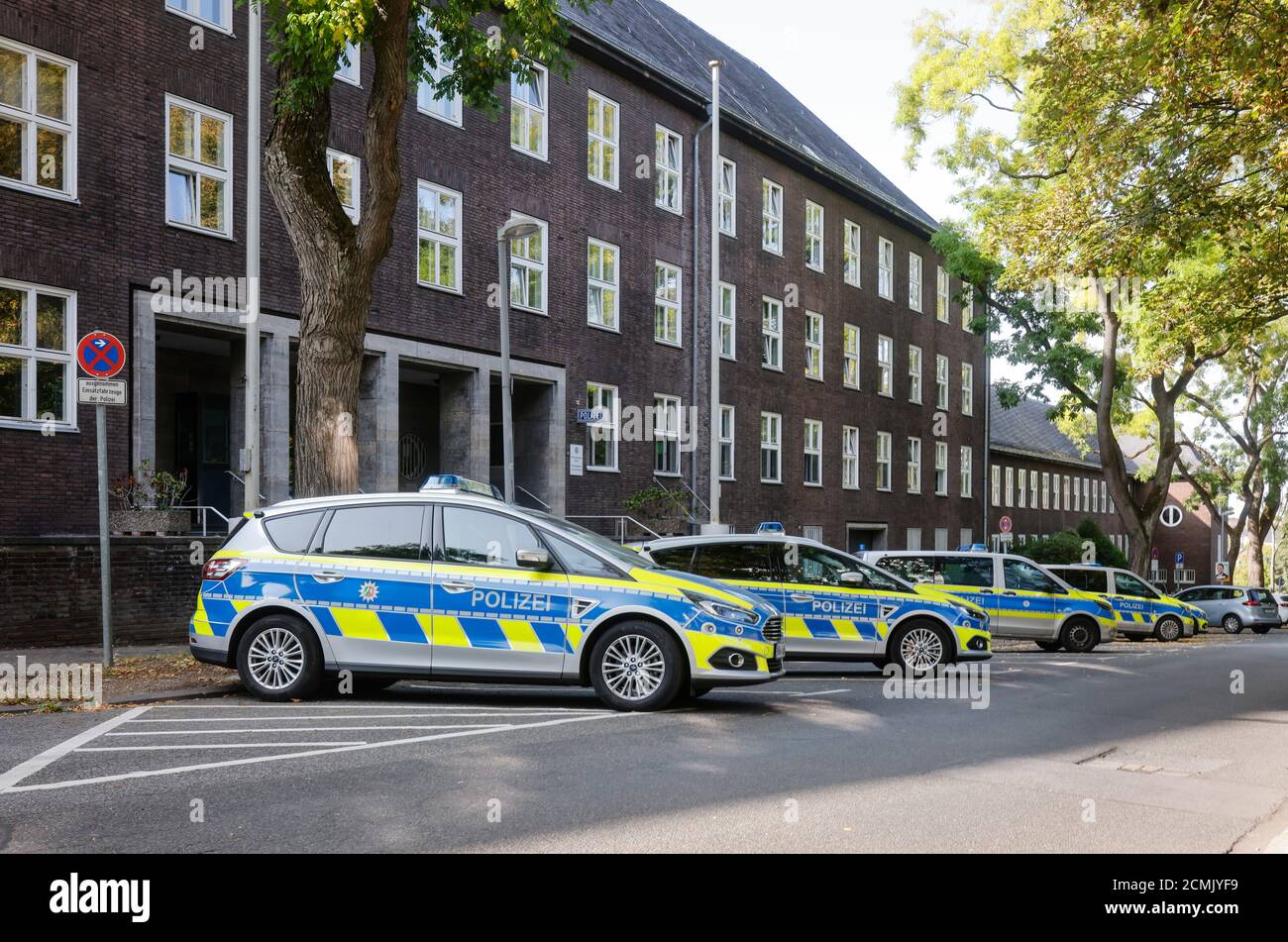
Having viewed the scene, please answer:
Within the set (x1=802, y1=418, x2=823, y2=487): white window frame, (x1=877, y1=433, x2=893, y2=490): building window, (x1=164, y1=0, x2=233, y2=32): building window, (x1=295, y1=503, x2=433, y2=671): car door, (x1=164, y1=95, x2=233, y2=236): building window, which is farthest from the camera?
(x1=877, y1=433, x2=893, y2=490): building window

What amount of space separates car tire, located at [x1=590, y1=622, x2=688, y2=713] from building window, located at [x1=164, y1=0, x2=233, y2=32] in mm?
12865

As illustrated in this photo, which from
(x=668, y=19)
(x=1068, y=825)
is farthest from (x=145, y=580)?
(x=668, y=19)

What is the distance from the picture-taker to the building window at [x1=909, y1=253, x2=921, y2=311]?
140 ft

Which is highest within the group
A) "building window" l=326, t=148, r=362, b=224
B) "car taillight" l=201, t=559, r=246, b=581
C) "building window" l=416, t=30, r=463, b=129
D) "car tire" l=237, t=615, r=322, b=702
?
"building window" l=416, t=30, r=463, b=129

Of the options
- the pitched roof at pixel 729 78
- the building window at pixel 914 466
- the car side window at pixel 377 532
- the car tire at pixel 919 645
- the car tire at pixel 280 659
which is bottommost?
the car tire at pixel 919 645

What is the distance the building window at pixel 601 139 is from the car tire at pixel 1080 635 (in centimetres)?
1315

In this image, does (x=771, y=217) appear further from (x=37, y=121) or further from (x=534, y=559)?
(x=534, y=559)

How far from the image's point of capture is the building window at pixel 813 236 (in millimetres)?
35500

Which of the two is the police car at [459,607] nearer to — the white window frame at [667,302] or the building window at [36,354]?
Answer: the building window at [36,354]

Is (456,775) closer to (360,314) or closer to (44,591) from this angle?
(360,314)

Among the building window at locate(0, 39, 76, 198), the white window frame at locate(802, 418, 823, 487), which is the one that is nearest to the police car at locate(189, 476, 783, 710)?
the building window at locate(0, 39, 76, 198)

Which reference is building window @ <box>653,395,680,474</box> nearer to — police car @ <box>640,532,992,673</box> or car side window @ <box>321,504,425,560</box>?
police car @ <box>640,532,992,673</box>

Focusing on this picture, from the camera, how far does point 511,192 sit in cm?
2377

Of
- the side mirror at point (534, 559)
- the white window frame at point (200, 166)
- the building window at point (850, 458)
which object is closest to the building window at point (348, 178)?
the white window frame at point (200, 166)
